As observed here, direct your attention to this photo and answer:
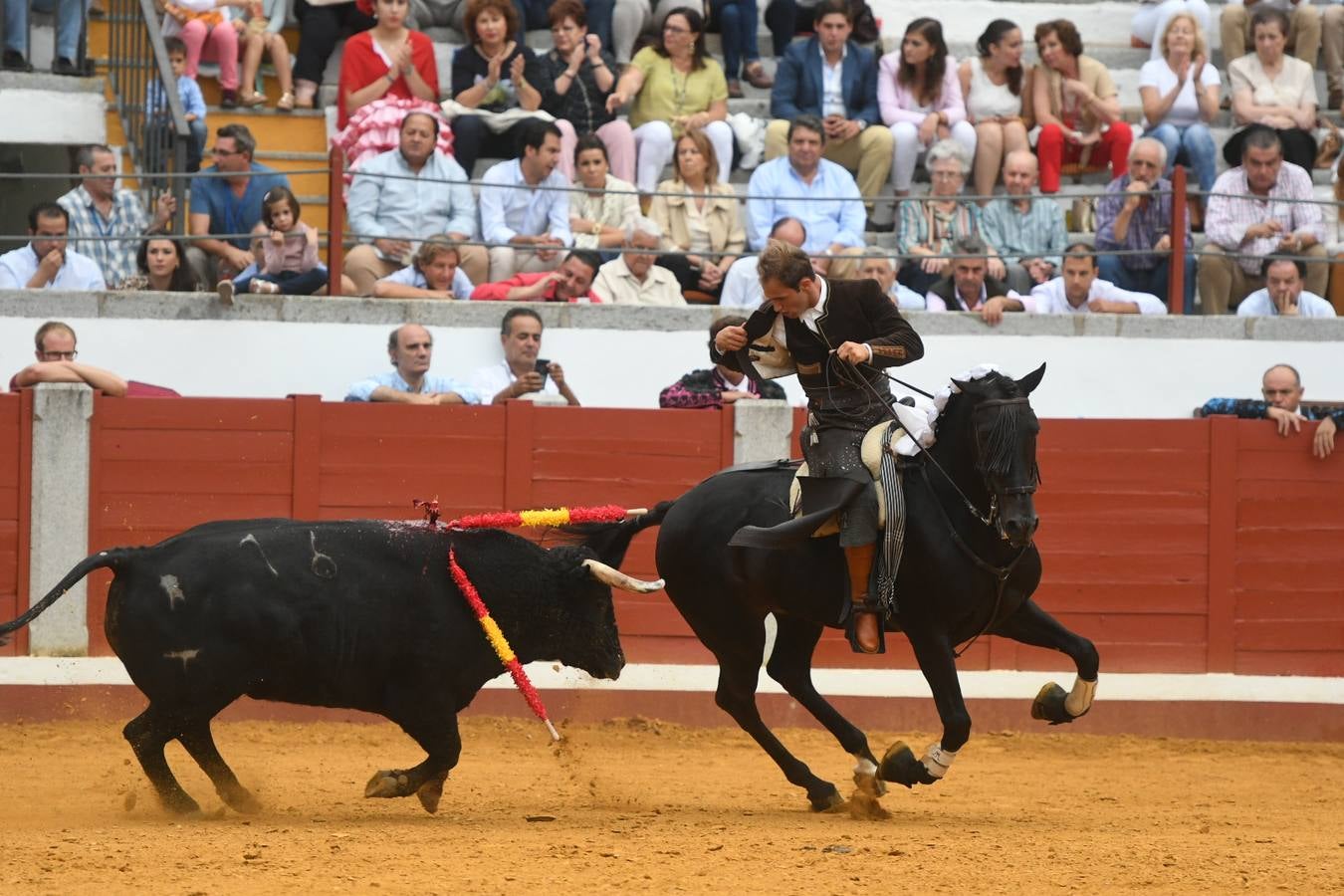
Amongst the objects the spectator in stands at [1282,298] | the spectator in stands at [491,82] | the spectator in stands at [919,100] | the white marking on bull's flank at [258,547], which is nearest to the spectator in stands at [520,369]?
the spectator in stands at [491,82]

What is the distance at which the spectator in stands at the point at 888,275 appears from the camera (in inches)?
444

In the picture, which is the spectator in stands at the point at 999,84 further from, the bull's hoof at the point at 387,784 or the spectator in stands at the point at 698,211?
the bull's hoof at the point at 387,784

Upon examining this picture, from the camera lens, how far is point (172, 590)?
6.53 meters

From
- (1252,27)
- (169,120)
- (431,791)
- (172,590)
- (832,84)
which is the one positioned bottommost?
(431,791)

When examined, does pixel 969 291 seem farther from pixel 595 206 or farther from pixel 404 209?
pixel 404 209

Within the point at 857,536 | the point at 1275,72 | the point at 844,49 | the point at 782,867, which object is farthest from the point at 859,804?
the point at 1275,72

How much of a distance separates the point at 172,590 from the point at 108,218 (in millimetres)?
5177

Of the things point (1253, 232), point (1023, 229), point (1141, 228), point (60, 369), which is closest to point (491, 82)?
point (1023, 229)

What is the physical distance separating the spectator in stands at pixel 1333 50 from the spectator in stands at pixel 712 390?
577 cm

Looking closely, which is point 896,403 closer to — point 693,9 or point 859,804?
point 859,804

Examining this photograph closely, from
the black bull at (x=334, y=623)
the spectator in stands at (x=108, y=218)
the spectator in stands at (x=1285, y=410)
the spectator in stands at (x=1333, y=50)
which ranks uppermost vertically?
the spectator in stands at (x=1333, y=50)

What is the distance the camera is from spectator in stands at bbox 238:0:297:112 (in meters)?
12.5

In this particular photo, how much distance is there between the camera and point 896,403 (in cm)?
726

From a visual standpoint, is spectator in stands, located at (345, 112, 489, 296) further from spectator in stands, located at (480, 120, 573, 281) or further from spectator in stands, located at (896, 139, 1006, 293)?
spectator in stands, located at (896, 139, 1006, 293)
